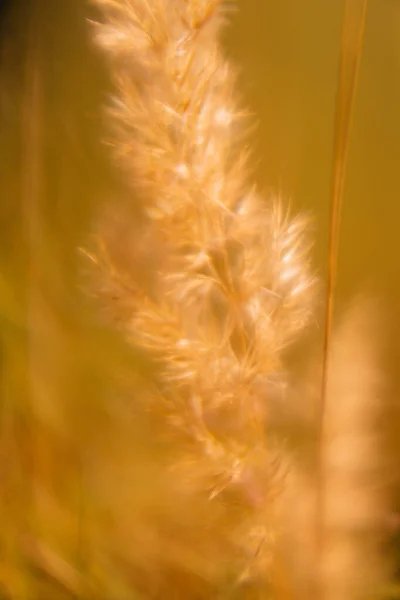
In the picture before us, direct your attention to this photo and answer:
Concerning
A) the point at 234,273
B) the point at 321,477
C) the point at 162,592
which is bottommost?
Answer: the point at 162,592

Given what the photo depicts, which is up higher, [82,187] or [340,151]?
[340,151]

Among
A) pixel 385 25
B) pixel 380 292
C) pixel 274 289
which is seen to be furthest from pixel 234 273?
pixel 385 25

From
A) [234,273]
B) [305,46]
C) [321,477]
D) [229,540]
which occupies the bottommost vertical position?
[229,540]

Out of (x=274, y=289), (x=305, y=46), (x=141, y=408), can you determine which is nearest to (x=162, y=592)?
(x=141, y=408)

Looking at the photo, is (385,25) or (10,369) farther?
(10,369)

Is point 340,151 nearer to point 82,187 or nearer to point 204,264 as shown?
point 204,264

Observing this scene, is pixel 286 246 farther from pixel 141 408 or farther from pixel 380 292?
pixel 141 408

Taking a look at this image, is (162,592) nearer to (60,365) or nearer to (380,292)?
(60,365)

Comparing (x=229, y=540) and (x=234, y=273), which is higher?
(x=234, y=273)

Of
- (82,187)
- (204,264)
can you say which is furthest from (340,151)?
(82,187)
